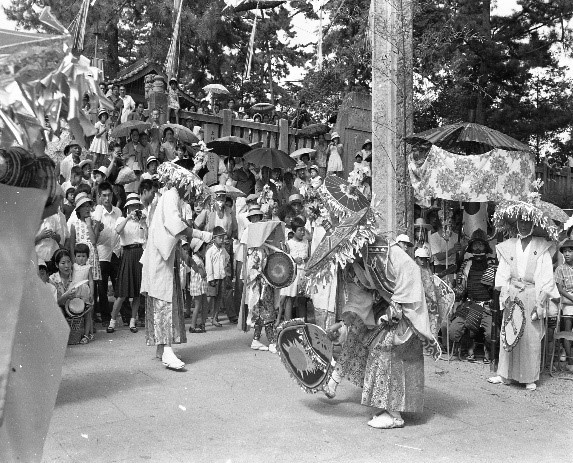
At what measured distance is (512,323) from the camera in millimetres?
7324

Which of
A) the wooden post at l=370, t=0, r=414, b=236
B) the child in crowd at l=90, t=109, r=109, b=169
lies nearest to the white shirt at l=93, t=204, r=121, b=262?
the child in crowd at l=90, t=109, r=109, b=169

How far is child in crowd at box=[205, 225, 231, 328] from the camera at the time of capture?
31.6 ft

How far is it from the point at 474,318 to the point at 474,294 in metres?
0.39

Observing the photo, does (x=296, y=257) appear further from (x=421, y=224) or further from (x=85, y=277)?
(x=85, y=277)

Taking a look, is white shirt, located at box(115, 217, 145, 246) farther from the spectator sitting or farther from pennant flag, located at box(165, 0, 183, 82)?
pennant flag, located at box(165, 0, 183, 82)

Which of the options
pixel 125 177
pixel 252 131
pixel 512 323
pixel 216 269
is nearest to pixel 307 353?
pixel 512 323

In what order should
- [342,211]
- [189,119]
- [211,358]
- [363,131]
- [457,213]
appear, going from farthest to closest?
[363,131], [189,119], [457,213], [211,358], [342,211]

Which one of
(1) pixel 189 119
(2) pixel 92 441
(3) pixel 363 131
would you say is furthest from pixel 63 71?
(3) pixel 363 131

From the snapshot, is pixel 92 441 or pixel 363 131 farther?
pixel 363 131

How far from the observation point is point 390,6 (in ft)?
30.1

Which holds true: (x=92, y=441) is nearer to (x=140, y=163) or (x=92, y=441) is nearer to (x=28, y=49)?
(x=28, y=49)

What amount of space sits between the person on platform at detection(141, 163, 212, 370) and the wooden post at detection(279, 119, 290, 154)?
377 inches

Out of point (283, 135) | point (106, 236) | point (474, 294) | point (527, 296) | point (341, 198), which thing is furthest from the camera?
point (283, 135)

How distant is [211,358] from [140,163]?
6029 mm
